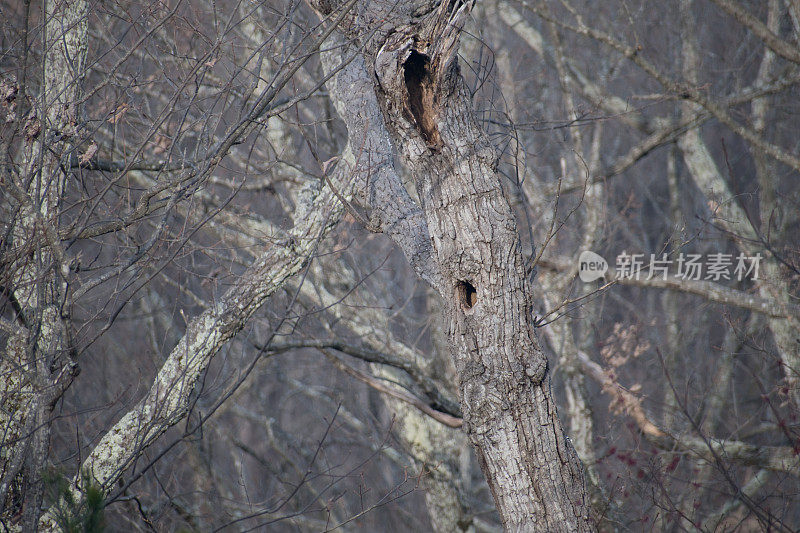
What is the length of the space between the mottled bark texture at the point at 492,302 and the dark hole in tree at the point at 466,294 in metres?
0.05

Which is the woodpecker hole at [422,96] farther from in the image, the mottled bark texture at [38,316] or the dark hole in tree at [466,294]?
the mottled bark texture at [38,316]

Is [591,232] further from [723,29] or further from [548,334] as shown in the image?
[723,29]

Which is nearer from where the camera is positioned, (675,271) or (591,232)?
(591,232)

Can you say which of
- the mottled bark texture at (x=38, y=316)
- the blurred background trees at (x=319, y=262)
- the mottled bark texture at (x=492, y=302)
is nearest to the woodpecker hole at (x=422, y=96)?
the mottled bark texture at (x=492, y=302)

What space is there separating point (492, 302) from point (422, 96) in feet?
2.92

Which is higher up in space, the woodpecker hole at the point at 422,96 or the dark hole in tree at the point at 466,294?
the woodpecker hole at the point at 422,96

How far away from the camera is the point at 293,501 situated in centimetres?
785

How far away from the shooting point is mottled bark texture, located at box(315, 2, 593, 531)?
Answer: 263 cm

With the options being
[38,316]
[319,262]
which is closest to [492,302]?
[38,316]

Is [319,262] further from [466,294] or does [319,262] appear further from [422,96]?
[422,96]

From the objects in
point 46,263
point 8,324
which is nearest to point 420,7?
point 46,263

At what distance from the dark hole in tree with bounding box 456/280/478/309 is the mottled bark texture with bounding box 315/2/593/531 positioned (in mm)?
48

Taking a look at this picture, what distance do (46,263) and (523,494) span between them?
7.98 ft

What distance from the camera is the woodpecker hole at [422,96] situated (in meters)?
2.55
